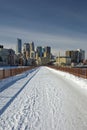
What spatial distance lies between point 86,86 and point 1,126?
10.5 m

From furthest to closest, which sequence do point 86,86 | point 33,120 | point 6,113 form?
point 86,86
point 6,113
point 33,120

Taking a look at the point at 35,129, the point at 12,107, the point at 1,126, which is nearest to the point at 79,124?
the point at 35,129

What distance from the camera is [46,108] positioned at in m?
8.59

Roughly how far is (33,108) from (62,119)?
2.02m

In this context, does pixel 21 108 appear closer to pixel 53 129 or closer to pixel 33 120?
pixel 33 120

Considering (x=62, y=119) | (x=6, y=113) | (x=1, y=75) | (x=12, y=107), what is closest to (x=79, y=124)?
(x=62, y=119)

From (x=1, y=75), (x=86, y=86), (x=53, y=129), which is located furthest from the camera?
(x=1, y=75)

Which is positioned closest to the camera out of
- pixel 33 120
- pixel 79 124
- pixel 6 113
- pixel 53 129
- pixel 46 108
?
pixel 53 129

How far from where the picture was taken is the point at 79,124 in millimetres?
6348

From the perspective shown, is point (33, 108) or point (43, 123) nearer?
point (43, 123)

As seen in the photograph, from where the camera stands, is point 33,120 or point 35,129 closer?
point 35,129

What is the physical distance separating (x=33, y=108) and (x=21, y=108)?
0.48 meters

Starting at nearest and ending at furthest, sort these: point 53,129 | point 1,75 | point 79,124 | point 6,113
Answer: point 53,129
point 79,124
point 6,113
point 1,75

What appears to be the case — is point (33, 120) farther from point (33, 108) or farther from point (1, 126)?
point (33, 108)
